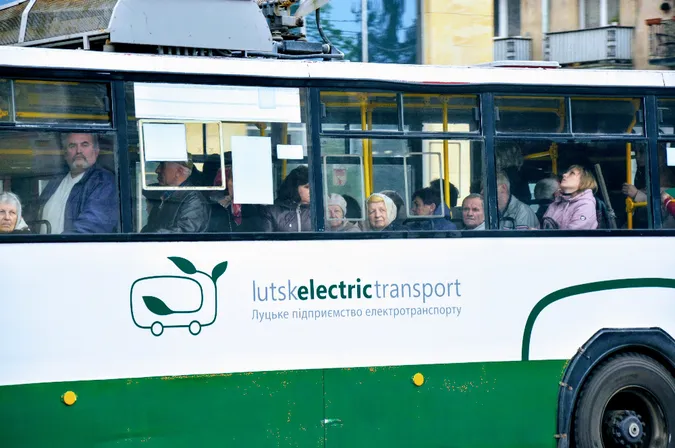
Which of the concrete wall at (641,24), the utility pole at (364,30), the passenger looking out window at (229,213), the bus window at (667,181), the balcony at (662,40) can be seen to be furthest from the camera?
the concrete wall at (641,24)

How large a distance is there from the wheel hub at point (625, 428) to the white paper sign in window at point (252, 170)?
10.7 feet

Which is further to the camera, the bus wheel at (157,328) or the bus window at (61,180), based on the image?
the bus wheel at (157,328)

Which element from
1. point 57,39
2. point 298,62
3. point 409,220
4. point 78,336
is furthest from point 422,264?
point 57,39

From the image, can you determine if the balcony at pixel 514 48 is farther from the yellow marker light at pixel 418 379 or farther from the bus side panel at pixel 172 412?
the bus side panel at pixel 172 412

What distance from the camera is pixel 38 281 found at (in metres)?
7.36

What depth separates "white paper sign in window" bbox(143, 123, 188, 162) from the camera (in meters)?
7.74

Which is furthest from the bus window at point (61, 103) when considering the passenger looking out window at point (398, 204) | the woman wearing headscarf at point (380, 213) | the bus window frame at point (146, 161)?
the passenger looking out window at point (398, 204)

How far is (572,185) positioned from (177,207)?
3118 mm

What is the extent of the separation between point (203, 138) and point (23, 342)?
177 centimetres

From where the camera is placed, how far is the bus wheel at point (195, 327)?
7758mm

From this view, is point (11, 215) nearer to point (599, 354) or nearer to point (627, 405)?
point (599, 354)

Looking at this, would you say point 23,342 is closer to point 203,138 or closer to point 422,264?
point 203,138

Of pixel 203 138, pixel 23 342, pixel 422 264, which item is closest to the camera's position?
pixel 23 342

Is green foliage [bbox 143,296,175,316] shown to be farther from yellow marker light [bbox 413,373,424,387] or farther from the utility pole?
the utility pole
